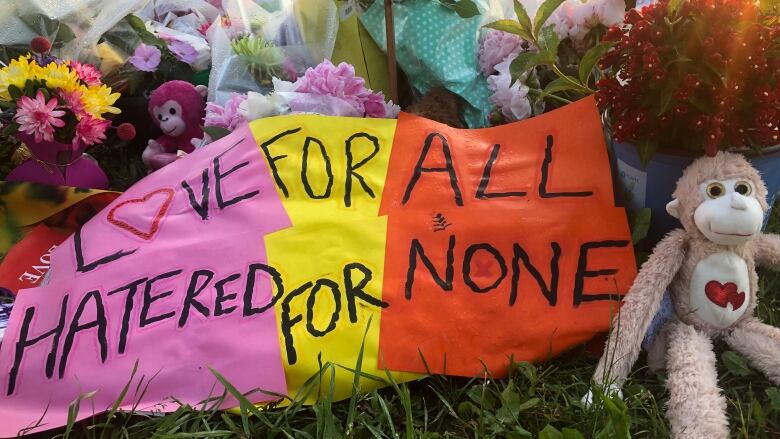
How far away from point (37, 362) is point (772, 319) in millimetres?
1093

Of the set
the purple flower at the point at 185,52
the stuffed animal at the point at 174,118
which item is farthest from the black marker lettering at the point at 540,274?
the purple flower at the point at 185,52

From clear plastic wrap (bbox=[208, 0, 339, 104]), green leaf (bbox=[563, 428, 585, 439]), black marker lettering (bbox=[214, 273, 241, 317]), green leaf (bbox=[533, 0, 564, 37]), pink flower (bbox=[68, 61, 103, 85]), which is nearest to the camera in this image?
green leaf (bbox=[563, 428, 585, 439])

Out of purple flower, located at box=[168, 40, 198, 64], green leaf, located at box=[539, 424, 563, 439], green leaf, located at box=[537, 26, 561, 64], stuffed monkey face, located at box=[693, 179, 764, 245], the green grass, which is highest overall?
green leaf, located at box=[537, 26, 561, 64]

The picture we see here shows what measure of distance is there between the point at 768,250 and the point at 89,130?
48.1 inches

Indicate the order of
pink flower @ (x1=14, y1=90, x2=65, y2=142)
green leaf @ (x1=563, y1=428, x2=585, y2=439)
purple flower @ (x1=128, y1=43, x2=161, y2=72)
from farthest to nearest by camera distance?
purple flower @ (x1=128, y1=43, x2=161, y2=72) → pink flower @ (x1=14, y1=90, x2=65, y2=142) → green leaf @ (x1=563, y1=428, x2=585, y2=439)

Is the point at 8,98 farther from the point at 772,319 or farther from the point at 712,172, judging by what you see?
the point at 772,319

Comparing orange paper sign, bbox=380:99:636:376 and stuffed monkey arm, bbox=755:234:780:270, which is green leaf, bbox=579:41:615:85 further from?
stuffed monkey arm, bbox=755:234:780:270

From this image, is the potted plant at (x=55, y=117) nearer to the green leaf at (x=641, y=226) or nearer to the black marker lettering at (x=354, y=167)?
the black marker lettering at (x=354, y=167)

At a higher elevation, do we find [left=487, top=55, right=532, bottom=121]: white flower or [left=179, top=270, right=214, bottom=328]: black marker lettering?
[left=487, top=55, right=532, bottom=121]: white flower

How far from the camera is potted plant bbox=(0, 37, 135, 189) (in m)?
1.37

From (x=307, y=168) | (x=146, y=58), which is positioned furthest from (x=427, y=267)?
(x=146, y=58)

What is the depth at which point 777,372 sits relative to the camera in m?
0.99

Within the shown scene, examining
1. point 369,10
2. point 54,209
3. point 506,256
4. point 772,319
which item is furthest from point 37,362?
point 772,319

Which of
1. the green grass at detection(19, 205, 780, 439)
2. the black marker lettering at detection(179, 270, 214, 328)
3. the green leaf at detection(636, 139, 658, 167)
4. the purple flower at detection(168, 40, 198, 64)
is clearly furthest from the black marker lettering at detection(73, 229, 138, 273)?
the green leaf at detection(636, 139, 658, 167)
